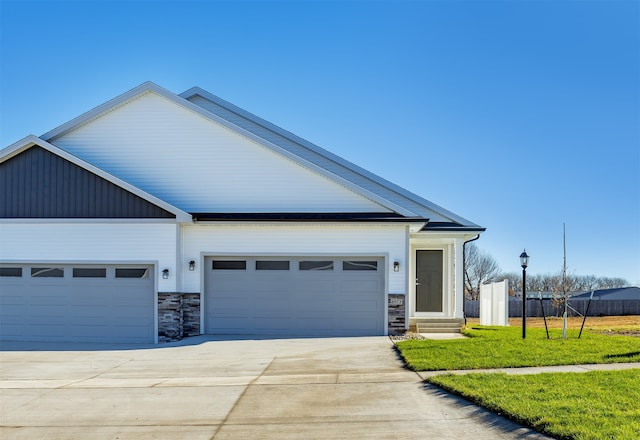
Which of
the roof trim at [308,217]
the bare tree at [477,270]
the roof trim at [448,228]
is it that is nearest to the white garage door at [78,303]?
the roof trim at [308,217]

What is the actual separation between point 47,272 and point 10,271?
1069 mm

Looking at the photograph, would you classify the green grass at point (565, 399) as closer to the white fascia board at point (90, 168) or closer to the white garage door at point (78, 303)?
the white fascia board at point (90, 168)

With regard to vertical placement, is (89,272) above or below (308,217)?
below

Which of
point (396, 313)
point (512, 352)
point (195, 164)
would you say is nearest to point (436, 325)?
point (396, 313)

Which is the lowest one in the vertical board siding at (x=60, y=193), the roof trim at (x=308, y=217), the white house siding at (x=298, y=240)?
the white house siding at (x=298, y=240)

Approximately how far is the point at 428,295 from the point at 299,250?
5562 mm

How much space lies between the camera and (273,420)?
7.24m

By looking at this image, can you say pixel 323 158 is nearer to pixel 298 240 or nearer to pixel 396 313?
pixel 298 240

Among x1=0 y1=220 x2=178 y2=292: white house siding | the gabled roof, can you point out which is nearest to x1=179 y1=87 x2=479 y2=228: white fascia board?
the gabled roof

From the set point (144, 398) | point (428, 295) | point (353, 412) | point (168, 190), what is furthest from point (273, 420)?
point (428, 295)

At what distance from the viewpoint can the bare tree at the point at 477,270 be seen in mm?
54125

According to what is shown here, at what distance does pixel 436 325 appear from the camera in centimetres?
1745

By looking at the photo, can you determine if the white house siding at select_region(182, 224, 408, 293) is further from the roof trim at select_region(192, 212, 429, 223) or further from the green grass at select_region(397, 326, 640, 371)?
the green grass at select_region(397, 326, 640, 371)

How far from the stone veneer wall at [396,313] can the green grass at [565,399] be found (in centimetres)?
658
